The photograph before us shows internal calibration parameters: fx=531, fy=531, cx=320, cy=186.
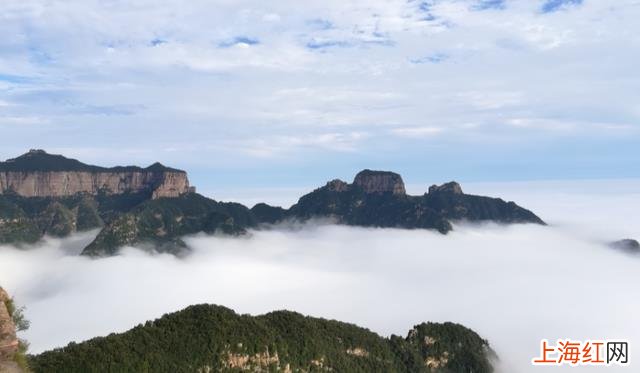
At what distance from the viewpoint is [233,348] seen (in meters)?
150

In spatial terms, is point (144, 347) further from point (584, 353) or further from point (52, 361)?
point (584, 353)

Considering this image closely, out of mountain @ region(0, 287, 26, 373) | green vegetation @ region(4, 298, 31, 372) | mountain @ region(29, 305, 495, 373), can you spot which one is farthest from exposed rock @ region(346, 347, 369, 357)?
mountain @ region(0, 287, 26, 373)

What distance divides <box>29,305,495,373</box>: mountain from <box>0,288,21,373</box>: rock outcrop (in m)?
36.1

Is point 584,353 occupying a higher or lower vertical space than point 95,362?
higher

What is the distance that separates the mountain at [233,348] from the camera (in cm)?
13288

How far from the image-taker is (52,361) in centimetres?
12481

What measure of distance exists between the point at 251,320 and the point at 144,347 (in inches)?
1413

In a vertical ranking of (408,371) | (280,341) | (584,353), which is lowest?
(408,371)

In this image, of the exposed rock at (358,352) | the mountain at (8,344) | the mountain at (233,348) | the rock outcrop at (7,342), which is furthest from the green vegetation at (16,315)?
the exposed rock at (358,352)

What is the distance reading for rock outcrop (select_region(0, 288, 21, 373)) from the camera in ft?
274

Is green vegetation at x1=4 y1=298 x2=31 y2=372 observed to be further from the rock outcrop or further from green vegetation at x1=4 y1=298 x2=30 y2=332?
the rock outcrop

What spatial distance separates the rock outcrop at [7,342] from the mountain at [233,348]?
36.1 metres

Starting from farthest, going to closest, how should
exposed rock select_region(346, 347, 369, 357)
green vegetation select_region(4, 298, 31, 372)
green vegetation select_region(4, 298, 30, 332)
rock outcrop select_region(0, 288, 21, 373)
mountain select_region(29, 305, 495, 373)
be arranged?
exposed rock select_region(346, 347, 369, 357) → mountain select_region(29, 305, 495, 373) → green vegetation select_region(4, 298, 30, 332) → green vegetation select_region(4, 298, 31, 372) → rock outcrop select_region(0, 288, 21, 373)

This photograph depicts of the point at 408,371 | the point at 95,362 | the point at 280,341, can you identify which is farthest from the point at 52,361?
the point at 408,371
